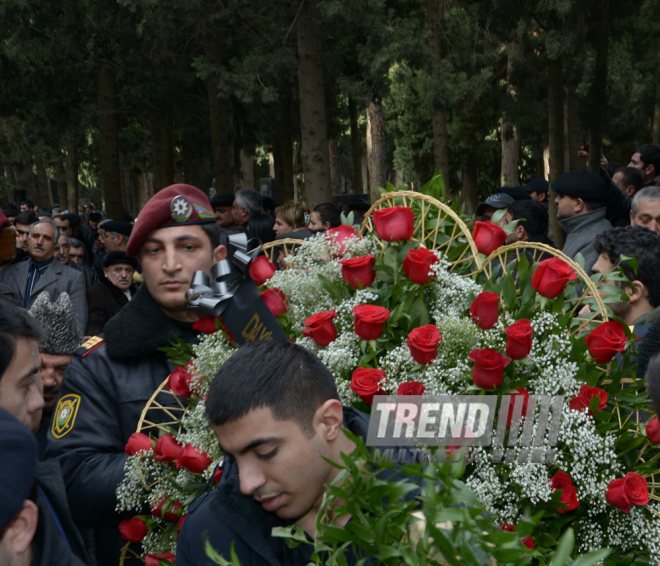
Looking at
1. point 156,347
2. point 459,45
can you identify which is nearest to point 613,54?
point 459,45

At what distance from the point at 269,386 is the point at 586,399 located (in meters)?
0.88

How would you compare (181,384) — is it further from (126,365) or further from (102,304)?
(102,304)

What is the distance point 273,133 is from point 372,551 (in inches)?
679

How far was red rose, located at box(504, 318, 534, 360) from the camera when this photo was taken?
1.95 metres

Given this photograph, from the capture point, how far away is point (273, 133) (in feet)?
58.6

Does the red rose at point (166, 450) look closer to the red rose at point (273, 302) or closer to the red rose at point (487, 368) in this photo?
the red rose at point (273, 302)

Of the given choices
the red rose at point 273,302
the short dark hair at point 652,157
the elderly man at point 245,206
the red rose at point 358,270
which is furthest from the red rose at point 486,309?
the elderly man at point 245,206

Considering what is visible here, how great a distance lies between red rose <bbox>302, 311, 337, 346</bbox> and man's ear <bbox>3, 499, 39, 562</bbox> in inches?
35.8

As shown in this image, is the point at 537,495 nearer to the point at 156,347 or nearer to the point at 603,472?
the point at 603,472

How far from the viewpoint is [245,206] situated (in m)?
7.93

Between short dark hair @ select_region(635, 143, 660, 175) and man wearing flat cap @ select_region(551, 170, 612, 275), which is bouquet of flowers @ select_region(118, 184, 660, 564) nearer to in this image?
man wearing flat cap @ select_region(551, 170, 612, 275)

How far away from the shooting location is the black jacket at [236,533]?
1.69 m

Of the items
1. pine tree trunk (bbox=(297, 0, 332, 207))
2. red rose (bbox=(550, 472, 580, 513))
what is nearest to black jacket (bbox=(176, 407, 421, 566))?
red rose (bbox=(550, 472, 580, 513))

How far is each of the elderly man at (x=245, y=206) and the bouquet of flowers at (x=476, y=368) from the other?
5576mm
